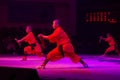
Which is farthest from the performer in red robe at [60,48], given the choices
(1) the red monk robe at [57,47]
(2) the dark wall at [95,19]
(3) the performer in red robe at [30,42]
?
(2) the dark wall at [95,19]

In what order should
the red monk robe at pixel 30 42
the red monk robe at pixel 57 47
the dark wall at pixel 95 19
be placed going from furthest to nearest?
the dark wall at pixel 95 19 < the red monk robe at pixel 30 42 < the red monk robe at pixel 57 47

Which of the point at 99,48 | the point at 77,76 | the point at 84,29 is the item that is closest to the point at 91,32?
the point at 84,29

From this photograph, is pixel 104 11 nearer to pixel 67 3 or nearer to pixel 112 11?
pixel 112 11

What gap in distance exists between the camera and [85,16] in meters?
35.2

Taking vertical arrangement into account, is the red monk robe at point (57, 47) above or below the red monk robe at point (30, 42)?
above

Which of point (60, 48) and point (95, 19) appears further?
point (95, 19)

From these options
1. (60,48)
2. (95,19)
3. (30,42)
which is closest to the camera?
(60,48)

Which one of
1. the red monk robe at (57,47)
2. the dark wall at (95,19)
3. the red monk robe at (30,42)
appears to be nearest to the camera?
the red monk robe at (57,47)

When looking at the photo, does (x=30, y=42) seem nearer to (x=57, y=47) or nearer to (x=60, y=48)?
(x=57, y=47)

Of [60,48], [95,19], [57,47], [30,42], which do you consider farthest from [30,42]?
[95,19]

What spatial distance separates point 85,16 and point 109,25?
201 centimetres

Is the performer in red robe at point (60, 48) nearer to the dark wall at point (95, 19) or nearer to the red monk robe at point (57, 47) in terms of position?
the red monk robe at point (57, 47)

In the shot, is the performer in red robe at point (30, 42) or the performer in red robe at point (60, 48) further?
the performer in red robe at point (30, 42)

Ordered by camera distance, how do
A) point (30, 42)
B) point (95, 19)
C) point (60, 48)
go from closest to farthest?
1. point (60, 48)
2. point (30, 42)
3. point (95, 19)
